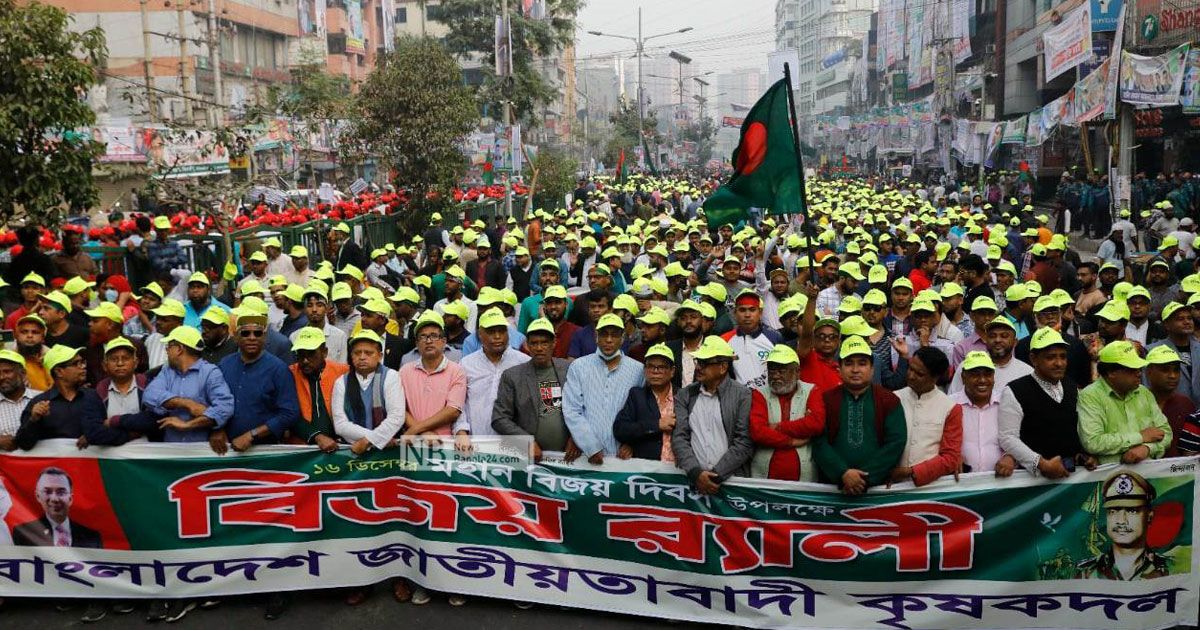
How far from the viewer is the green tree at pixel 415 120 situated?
2133 centimetres

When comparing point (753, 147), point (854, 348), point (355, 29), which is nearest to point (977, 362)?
point (854, 348)

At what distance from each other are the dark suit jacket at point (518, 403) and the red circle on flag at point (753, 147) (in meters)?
2.13

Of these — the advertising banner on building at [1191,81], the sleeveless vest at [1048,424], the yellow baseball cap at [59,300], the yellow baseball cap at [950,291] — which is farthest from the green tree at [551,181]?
the sleeveless vest at [1048,424]

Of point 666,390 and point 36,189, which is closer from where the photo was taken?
point 666,390

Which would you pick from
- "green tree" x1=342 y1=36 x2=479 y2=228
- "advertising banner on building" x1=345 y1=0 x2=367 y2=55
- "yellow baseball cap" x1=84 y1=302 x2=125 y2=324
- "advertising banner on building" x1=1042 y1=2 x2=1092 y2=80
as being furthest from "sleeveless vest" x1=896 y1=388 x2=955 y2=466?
"advertising banner on building" x1=345 y1=0 x2=367 y2=55

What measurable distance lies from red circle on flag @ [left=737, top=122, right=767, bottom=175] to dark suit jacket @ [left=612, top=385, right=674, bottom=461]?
2.05 meters

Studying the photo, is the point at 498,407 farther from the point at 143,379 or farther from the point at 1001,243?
the point at 1001,243

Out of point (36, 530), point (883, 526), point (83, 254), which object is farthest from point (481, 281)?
point (883, 526)

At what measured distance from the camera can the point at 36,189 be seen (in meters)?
10.2

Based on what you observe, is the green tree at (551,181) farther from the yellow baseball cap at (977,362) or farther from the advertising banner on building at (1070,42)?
the yellow baseball cap at (977,362)

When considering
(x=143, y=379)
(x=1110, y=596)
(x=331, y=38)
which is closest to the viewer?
(x=1110, y=596)

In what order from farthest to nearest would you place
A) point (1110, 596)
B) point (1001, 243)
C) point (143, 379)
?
point (1001, 243)
point (143, 379)
point (1110, 596)

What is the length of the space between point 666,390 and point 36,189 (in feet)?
23.3

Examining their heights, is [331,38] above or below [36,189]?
above
